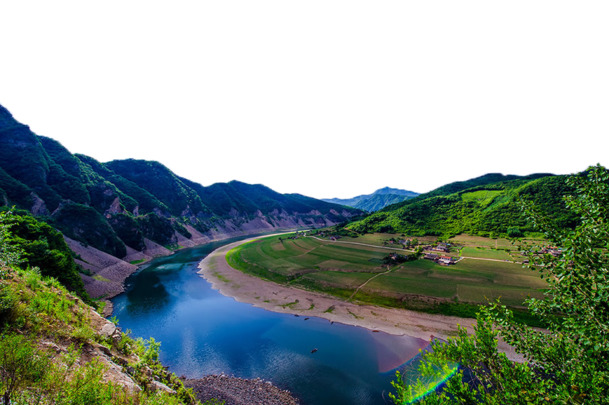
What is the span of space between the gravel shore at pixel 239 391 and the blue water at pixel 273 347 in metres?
1.42

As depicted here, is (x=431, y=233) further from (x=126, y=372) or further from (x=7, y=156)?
(x=7, y=156)

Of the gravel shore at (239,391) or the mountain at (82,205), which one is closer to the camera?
the gravel shore at (239,391)

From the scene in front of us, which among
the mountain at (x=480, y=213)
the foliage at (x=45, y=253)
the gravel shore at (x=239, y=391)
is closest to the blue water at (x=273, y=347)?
the gravel shore at (x=239, y=391)

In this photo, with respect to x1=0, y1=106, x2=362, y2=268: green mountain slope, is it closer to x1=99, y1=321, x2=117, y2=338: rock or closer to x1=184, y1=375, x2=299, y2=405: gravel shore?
x1=184, y1=375, x2=299, y2=405: gravel shore

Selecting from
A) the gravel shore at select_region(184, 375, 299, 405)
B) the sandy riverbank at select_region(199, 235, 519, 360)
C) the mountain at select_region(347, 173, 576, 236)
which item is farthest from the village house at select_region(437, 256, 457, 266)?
the gravel shore at select_region(184, 375, 299, 405)

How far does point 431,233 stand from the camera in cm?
10894

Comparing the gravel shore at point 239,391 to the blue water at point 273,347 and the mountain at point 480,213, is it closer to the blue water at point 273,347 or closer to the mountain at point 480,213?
the blue water at point 273,347

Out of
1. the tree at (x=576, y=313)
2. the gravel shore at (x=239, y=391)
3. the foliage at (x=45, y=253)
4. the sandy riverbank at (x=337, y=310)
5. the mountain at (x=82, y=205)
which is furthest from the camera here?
the mountain at (x=82, y=205)

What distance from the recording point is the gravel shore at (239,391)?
79.6 ft

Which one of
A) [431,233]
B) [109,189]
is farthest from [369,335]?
[109,189]

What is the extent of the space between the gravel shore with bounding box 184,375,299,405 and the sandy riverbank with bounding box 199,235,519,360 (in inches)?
773

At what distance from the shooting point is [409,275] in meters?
60.6

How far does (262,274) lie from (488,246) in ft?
263

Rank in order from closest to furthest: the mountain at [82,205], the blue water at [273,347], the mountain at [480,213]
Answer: the blue water at [273,347], the mountain at [82,205], the mountain at [480,213]
